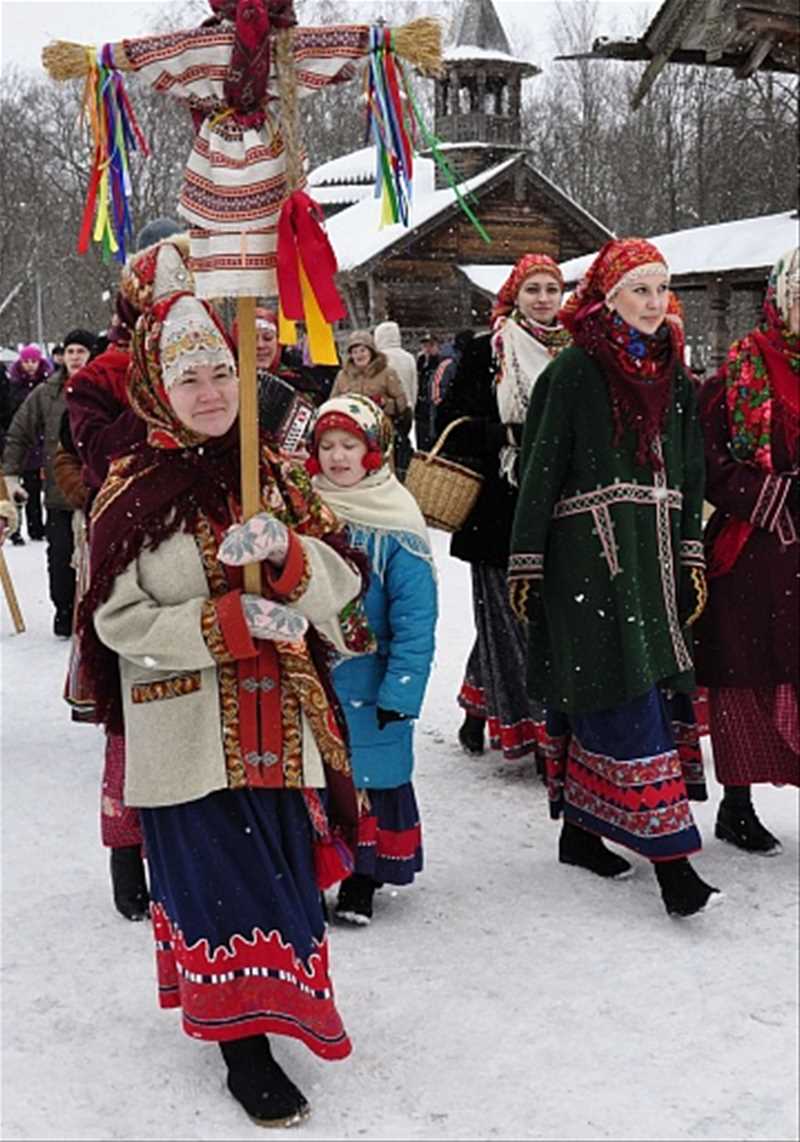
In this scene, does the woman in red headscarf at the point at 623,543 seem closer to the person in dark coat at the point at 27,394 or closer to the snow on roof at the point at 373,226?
the person in dark coat at the point at 27,394

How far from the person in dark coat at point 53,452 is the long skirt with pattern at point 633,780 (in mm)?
4334

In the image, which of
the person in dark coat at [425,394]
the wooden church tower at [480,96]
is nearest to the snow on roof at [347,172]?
the wooden church tower at [480,96]

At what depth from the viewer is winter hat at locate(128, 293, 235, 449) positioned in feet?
→ 9.02

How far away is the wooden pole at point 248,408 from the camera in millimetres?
2617

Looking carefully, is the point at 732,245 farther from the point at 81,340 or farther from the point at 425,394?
the point at 81,340

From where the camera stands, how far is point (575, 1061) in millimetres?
3145

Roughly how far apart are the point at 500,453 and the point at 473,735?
4.16 feet

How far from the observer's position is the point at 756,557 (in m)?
4.29

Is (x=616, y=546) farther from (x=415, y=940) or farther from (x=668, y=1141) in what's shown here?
(x=668, y=1141)

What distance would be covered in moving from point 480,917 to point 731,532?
1.49 m

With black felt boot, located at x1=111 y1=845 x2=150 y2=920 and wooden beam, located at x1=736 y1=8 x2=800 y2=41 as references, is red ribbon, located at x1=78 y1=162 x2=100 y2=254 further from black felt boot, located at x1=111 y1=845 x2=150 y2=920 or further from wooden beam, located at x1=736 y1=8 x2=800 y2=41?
wooden beam, located at x1=736 y1=8 x2=800 y2=41

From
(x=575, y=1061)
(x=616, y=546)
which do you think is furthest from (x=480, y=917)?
(x=616, y=546)

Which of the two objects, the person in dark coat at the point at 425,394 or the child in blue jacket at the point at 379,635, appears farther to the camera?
the person in dark coat at the point at 425,394

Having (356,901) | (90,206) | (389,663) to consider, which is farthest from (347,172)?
(90,206)
